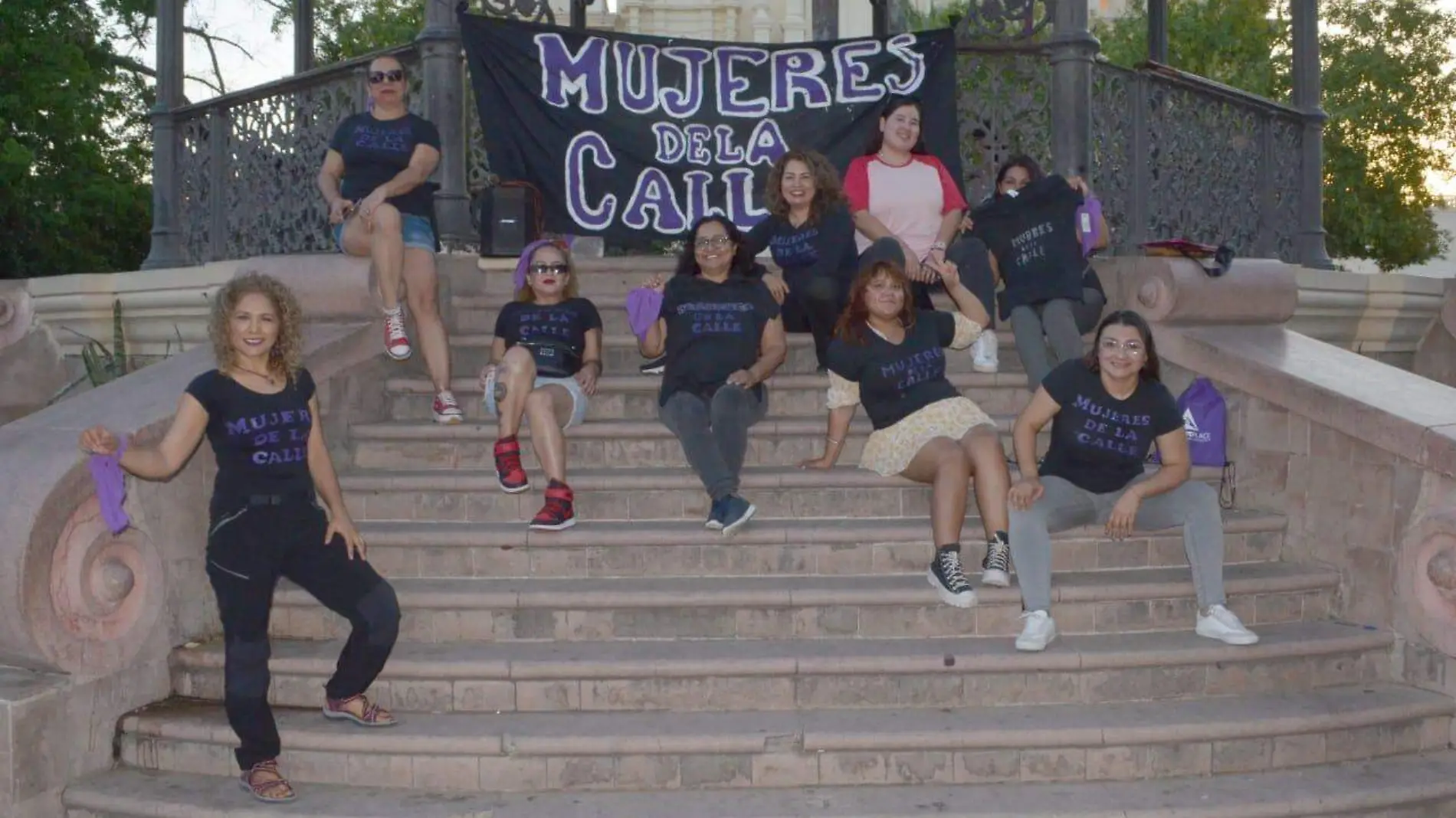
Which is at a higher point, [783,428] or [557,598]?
[783,428]

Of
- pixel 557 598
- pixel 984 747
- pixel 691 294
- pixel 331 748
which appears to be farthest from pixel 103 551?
pixel 984 747

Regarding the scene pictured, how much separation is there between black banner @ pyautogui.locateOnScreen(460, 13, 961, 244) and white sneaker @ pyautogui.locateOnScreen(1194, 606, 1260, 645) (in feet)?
14.3

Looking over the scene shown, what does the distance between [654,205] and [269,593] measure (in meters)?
4.95

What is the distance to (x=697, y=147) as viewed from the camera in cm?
989

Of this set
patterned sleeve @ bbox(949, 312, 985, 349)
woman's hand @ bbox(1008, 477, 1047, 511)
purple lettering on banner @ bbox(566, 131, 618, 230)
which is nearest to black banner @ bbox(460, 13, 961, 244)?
purple lettering on banner @ bbox(566, 131, 618, 230)

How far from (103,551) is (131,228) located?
60.5ft

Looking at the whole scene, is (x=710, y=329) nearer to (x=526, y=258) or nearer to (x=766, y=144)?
(x=526, y=258)

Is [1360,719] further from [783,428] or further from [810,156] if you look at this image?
[810,156]

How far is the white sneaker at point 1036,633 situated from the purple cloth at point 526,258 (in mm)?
3222

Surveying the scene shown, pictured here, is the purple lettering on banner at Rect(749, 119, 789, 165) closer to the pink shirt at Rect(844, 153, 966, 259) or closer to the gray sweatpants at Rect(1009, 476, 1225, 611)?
the pink shirt at Rect(844, 153, 966, 259)

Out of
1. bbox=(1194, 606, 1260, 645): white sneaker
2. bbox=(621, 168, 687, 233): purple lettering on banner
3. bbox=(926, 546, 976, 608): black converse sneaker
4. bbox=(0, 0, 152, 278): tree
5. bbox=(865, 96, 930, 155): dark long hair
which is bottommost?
bbox=(1194, 606, 1260, 645): white sneaker

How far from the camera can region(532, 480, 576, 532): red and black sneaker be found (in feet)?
22.2

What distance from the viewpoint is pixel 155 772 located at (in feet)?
19.0

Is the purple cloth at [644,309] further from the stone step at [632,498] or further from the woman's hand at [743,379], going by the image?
the stone step at [632,498]
